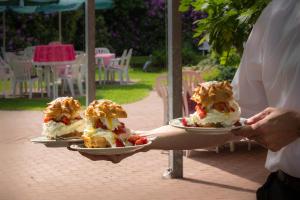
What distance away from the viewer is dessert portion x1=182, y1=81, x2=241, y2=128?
2252 millimetres

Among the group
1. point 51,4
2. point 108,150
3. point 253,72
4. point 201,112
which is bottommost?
point 108,150

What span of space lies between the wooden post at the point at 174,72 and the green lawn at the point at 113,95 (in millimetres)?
8163

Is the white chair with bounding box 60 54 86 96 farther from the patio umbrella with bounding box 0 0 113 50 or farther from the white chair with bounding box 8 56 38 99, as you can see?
the patio umbrella with bounding box 0 0 113 50

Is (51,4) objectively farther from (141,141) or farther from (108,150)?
(108,150)

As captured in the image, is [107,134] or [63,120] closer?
[107,134]

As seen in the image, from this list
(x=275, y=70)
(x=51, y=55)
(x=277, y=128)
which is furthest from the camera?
(x=51, y=55)

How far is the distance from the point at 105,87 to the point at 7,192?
13.1 m

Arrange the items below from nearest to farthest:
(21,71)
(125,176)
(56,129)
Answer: (56,129) → (125,176) → (21,71)

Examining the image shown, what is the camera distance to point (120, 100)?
17.1m

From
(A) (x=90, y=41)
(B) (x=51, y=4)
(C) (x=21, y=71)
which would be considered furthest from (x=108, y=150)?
(B) (x=51, y=4)

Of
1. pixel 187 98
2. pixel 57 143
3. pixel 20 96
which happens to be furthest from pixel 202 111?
pixel 20 96

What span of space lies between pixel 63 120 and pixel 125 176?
5.96m

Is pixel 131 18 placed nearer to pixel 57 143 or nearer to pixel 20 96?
pixel 20 96

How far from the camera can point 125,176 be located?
834cm
